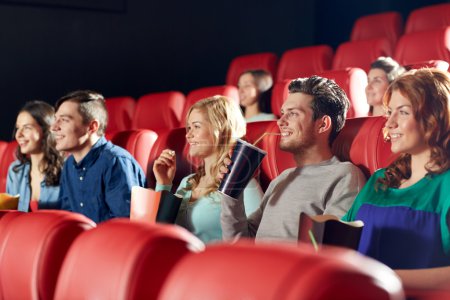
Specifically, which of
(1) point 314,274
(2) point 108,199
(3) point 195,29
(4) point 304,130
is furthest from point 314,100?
(3) point 195,29

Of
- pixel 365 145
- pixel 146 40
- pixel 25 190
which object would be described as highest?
pixel 146 40

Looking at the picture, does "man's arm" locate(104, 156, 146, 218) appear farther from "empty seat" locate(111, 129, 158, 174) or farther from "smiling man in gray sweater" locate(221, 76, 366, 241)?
"smiling man in gray sweater" locate(221, 76, 366, 241)

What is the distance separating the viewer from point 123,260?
29 centimetres

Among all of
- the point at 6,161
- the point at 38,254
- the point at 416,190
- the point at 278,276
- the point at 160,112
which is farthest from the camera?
the point at 160,112

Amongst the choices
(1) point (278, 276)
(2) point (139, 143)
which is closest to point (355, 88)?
(2) point (139, 143)

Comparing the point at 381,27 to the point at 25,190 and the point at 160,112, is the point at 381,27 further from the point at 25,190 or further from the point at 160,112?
the point at 25,190

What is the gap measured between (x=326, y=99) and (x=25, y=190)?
0.55 metres

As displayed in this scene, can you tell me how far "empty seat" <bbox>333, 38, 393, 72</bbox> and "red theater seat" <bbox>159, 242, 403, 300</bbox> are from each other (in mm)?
1144

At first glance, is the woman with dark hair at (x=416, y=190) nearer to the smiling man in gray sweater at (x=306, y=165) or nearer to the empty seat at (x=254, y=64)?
the smiling man in gray sweater at (x=306, y=165)

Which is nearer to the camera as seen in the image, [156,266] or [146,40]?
[156,266]

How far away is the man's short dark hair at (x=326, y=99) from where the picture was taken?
24.0 inches

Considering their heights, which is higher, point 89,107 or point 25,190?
point 89,107

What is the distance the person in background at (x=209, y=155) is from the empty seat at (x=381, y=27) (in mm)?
929

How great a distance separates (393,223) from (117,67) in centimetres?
138
